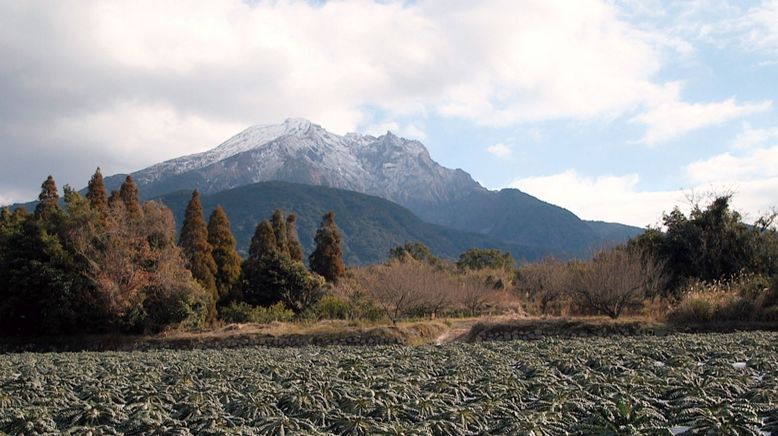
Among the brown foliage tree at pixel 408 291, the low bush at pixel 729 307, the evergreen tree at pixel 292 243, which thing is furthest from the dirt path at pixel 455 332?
the evergreen tree at pixel 292 243

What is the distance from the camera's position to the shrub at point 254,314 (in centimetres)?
2616

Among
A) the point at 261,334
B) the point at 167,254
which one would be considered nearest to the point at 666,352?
the point at 261,334

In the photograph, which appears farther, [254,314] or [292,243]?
[292,243]

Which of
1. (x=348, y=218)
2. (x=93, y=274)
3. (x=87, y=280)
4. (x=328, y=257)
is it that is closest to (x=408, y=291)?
(x=93, y=274)

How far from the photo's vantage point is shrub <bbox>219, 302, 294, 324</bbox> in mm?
26156

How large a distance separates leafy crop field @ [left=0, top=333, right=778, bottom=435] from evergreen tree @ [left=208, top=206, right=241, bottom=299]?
20.0 m

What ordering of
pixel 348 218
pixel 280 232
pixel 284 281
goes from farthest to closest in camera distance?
pixel 348 218 → pixel 280 232 → pixel 284 281

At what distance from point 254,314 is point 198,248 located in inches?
250

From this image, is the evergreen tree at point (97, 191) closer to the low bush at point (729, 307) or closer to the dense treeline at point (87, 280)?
the dense treeline at point (87, 280)

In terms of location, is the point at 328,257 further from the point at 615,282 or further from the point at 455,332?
the point at 615,282

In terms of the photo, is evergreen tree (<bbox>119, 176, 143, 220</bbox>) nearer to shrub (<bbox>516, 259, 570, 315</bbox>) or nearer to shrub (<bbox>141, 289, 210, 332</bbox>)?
shrub (<bbox>141, 289, 210, 332</bbox>)

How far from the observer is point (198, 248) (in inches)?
1199

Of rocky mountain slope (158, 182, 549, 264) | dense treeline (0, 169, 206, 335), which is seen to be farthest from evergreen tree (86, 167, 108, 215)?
rocky mountain slope (158, 182, 549, 264)

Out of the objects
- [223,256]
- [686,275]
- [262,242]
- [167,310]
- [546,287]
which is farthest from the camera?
[262,242]
